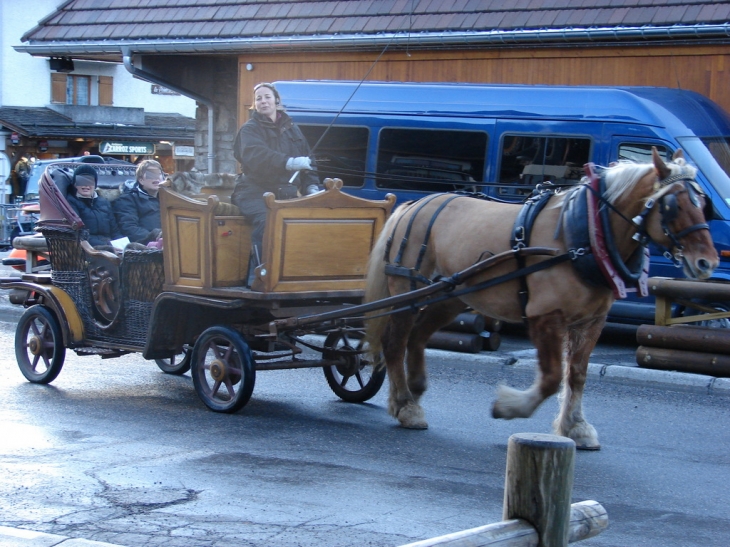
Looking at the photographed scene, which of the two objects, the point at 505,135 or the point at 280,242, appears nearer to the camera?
the point at 280,242

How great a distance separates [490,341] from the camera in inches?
398

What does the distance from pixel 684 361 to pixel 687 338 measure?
0.21 meters

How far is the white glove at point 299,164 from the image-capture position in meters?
7.01

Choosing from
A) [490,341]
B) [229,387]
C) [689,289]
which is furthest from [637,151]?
[229,387]

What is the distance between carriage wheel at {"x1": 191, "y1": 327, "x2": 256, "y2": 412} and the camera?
6.84 meters

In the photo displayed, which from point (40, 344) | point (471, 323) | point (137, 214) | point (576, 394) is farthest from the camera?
point (471, 323)

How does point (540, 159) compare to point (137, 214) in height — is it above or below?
above

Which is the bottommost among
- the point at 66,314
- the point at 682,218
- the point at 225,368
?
the point at 225,368

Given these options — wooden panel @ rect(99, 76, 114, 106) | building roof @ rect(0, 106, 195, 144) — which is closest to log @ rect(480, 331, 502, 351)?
building roof @ rect(0, 106, 195, 144)

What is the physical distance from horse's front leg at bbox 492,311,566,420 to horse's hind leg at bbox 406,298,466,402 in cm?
105

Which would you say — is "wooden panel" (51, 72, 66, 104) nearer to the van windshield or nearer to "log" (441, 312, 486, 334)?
"log" (441, 312, 486, 334)

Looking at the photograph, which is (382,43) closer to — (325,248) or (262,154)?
(262,154)

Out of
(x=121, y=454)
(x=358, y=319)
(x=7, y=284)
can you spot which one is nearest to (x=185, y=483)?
(x=121, y=454)

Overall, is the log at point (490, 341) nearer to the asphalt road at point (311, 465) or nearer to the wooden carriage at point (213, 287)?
the asphalt road at point (311, 465)
